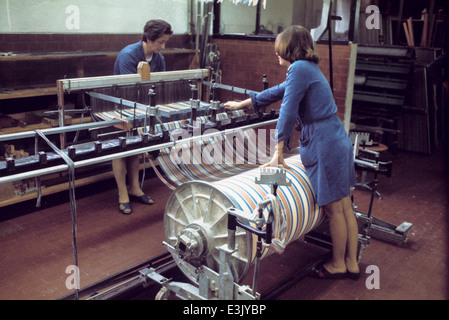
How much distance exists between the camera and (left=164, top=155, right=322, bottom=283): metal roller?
2297mm

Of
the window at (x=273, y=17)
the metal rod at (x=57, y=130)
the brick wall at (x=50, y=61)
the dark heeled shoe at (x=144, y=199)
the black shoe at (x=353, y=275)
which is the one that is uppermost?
the window at (x=273, y=17)

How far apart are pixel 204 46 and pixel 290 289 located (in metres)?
3.75

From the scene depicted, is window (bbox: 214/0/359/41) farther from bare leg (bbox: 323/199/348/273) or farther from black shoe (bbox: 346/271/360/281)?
black shoe (bbox: 346/271/360/281)

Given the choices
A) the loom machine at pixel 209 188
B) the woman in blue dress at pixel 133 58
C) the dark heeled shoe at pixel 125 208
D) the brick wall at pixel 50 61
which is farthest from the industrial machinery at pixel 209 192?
the brick wall at pixel 50 61

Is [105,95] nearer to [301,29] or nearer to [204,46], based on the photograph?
[301,29]

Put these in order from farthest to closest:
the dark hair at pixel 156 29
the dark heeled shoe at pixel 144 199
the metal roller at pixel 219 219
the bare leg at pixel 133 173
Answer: the dark heeled shoe at pixel 144 199, the bare leg at pixel 133 173, the dark hair at pixel 156 29, the metal roller at pixel 219 219

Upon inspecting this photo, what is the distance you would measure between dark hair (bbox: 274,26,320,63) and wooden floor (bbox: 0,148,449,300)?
4.70 ft

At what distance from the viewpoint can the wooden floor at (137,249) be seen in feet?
9.43

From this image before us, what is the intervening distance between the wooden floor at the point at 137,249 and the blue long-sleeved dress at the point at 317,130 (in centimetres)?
70

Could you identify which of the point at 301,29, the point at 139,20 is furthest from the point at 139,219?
the point at 139,20

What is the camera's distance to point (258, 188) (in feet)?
8.32

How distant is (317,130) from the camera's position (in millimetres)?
2652

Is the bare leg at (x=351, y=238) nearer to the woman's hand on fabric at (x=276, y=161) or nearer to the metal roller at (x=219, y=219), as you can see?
the metal roller at (x=219, y=219)

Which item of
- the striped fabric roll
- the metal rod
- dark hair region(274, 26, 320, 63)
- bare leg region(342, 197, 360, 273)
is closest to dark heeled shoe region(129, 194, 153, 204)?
the metal rod
